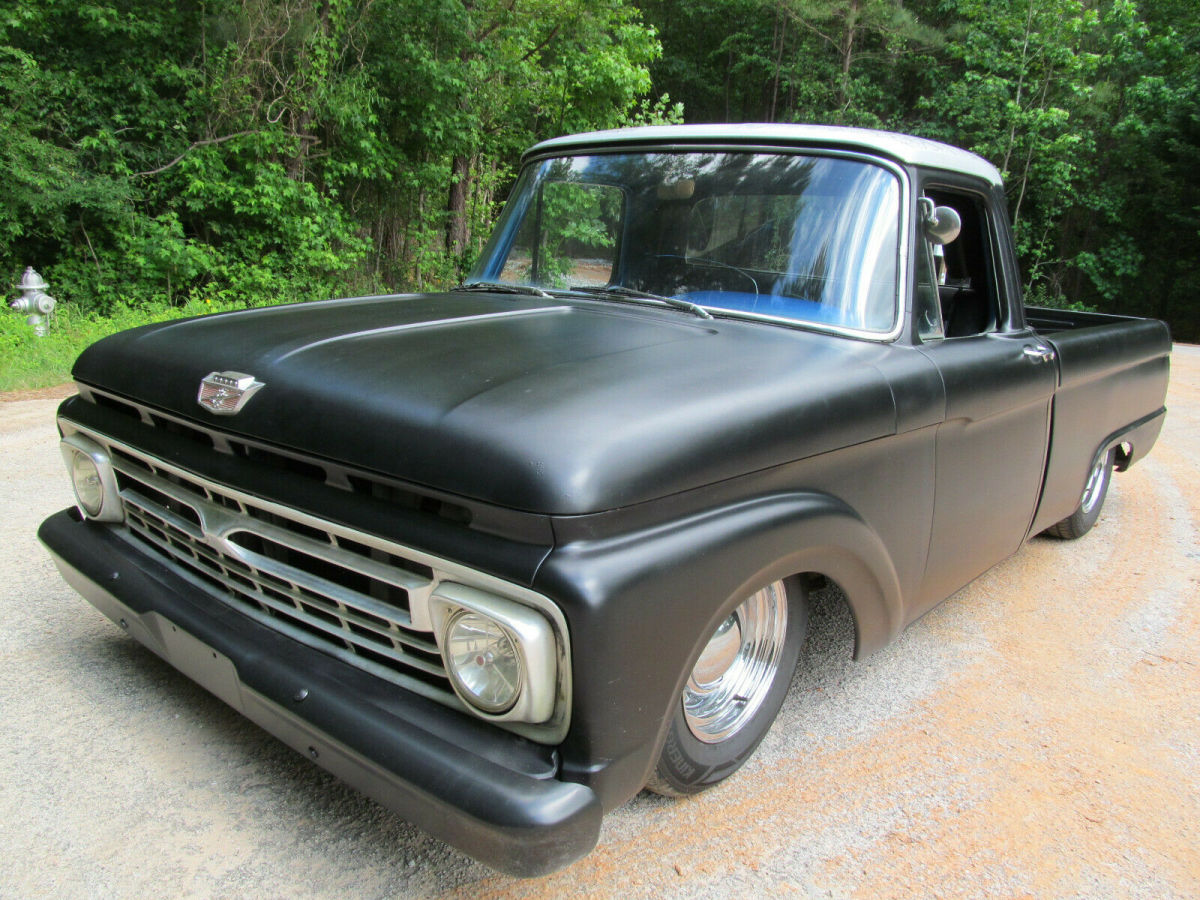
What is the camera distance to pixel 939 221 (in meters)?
2.66

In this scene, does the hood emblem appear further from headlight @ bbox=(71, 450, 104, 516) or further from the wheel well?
the wheel well

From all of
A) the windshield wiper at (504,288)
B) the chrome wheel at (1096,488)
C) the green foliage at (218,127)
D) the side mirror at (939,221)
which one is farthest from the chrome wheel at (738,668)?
the green foliage at (218,127)

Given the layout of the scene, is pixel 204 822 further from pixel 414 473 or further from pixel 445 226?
pixel 445 226

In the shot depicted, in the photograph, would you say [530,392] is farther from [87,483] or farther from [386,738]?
[87,483]

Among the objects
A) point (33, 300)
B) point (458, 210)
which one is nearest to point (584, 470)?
point (33, 300)

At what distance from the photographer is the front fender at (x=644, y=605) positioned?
1.56m

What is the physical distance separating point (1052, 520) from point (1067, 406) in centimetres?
52

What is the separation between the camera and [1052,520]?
11.8 feet

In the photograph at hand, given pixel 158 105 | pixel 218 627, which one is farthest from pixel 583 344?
pixel 158 105

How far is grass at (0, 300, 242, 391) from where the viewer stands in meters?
7.77

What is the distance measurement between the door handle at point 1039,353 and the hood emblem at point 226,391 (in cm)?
258

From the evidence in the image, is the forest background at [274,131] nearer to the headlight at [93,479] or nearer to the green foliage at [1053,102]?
the green foliage at [1053,102]

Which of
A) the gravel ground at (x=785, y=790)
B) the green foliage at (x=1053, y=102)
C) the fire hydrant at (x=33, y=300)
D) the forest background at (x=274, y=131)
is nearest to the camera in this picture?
the gravel ground at (x=785, y=790)

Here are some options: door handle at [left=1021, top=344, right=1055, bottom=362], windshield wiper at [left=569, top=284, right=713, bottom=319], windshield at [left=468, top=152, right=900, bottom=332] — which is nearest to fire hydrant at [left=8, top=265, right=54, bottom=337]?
windshield at [left=468, top=152, right=900, bottom=332]
